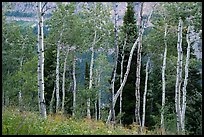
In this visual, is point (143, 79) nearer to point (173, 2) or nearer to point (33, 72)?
point (33, 72)

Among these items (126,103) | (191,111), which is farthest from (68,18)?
(191,111)

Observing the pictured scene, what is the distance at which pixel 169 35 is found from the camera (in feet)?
112

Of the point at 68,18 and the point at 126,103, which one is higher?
the point at 68,18

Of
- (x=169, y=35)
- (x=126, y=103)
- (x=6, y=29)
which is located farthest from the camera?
(x=6, y=29)

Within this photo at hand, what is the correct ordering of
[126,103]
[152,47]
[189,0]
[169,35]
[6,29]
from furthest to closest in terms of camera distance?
[6,29] → [152,47] → [169,35] → [126,103] → [189,0]

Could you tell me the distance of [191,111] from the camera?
33750mm

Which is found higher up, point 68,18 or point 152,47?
point 68,18

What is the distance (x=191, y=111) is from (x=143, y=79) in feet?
17.6

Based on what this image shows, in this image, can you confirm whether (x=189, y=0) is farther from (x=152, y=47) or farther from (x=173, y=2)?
(x=152, y=47)

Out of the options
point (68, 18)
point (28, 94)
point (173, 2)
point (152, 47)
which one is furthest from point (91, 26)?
point (173, 2)

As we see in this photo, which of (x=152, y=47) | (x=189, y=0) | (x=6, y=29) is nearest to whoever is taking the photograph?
(x=189, y=0)

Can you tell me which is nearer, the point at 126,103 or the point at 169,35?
the point at 126,103

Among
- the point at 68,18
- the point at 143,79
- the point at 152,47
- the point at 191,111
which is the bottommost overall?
the point at 191,111

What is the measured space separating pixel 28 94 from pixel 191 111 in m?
14.8
